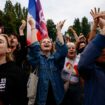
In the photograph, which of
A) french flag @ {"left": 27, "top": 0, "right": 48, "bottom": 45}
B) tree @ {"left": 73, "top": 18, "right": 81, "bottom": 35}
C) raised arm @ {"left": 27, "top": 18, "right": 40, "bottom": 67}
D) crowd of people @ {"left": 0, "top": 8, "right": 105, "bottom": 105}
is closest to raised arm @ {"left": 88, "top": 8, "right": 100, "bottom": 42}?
crowd of people @ {"left": 0, "top": 8, "right": 105, "bottom": 105}

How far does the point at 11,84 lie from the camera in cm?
509

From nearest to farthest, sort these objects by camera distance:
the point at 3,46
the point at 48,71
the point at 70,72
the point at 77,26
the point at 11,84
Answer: the point at 11,84 < the point at 3,46 < the point at 48,71 < the point at 70,72 < the point at 77,26

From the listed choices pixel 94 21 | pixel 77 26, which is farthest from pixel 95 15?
pixel 77 26

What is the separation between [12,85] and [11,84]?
0.7 inches

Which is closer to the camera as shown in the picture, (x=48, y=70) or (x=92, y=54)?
(x=92, y=54)

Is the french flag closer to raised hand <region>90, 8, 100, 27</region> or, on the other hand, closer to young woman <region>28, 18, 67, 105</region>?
young woman <region>28, 18, 67, 105</region>

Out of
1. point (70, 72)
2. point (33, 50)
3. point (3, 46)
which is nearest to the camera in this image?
point (3, 46)

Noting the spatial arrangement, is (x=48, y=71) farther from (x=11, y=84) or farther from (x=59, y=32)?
(x=11, y=84)

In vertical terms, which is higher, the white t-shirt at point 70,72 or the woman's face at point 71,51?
the woman's face at point 71,51

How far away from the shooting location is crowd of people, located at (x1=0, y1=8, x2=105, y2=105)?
15.0ft

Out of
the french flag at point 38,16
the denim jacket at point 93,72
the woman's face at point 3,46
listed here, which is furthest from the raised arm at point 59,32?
the denim jacket at point 93,72

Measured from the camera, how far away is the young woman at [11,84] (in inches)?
199

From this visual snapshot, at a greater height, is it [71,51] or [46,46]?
[46,46]

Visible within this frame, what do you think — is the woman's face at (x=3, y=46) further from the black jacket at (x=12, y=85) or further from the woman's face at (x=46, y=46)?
the woman's face at (x=46, y=46)
